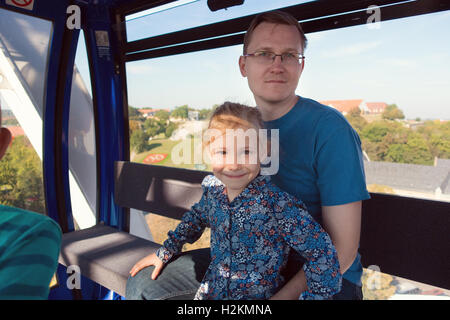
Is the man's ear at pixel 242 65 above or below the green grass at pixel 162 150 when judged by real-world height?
above

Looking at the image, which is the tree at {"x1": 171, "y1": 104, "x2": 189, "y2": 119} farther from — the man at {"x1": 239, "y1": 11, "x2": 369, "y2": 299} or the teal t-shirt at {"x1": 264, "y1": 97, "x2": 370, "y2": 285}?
the teal t-shirt at {"x1": 264, "y1": 97, "x2": 370, "y2": 285}

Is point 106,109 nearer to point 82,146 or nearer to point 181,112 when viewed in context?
point 82,146

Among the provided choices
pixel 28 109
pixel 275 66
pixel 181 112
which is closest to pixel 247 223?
pixel 275 66

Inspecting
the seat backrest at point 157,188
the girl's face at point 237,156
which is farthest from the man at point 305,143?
the seat backrest at point 157,188

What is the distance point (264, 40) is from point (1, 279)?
1.21m

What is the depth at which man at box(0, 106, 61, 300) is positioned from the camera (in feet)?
1.98

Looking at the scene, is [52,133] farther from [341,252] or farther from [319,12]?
[341,252]

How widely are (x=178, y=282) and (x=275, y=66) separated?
1.12 metres

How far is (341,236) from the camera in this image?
1.10 metres

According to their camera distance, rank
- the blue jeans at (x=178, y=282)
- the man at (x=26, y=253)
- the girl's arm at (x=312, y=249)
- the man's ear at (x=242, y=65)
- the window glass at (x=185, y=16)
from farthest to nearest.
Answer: the window glass at (x=185, y=16) → the man's ear at (x=242, y=65) → the blue jeans at (x=178, y=282) → the girl's arm at (x=312, y=249) → the man at (x=26, y=253)

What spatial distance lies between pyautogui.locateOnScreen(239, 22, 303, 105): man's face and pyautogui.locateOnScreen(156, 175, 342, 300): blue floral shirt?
404 millimetres

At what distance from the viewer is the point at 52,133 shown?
2434 millimetres

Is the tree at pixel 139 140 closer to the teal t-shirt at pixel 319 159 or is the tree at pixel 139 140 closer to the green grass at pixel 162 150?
the green grass at pixel 162 150

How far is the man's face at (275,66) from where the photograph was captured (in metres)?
1.25
